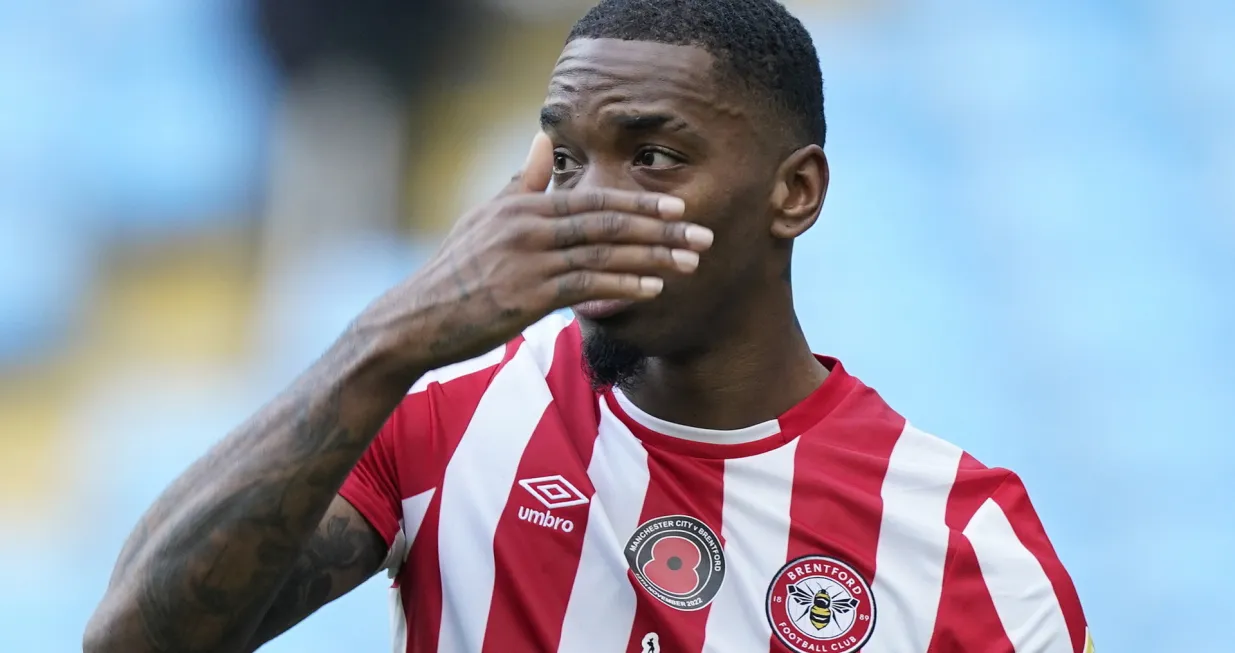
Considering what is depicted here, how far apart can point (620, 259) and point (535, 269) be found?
0.31ft

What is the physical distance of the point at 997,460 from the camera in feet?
11.8

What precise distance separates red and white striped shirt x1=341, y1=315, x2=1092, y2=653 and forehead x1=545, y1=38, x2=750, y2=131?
45cm

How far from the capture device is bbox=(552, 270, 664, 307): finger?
4.80 ft

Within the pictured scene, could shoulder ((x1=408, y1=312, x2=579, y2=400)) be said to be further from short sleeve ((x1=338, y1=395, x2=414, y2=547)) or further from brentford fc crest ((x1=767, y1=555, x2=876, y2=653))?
brentford fc crest ((x1=767, y1=555, x2=876, y2=653))

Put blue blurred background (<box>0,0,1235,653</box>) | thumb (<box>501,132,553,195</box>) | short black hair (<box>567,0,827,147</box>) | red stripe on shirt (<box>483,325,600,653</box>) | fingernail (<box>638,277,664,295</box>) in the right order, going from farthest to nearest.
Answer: blue blurred background (<box>0,0,1235,653</box>) < short black hair (<box>567,0,827,147</box>) < red stripe on shirt (<box>483,325,600,653</box>) < thumb (<box>501,132,553,195</box>) < fingernail (<box>638,277,664,295</box>)

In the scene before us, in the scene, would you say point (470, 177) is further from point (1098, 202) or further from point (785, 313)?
point (785, 313)

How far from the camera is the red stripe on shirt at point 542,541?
1.82m

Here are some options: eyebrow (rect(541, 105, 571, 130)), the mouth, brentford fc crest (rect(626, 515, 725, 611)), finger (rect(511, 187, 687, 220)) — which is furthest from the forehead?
brentford fc crest (rect(626, 515, 725, 611))

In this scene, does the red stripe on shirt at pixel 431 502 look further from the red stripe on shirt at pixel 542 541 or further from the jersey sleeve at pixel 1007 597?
the jersey sleeve at pixel 1007 597

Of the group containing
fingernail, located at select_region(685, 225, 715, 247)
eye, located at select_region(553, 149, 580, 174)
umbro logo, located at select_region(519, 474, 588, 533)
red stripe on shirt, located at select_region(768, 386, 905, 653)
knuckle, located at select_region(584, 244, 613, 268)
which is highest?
eye, located at select_region(553, 149, 580, 174)

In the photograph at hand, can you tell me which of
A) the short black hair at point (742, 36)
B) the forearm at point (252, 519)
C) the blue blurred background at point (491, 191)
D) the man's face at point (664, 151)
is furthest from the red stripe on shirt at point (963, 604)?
the blue blurred background at point (491, 191)

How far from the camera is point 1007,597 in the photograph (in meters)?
1.86

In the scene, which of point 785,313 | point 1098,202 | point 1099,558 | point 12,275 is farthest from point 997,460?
point 12,275

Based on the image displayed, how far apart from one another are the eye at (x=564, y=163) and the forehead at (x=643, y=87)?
2.1 inches
